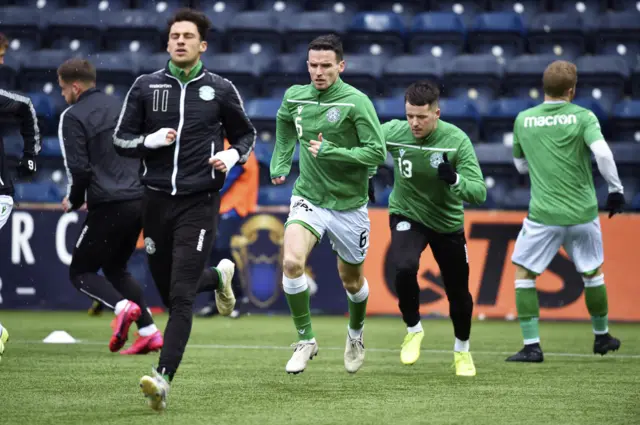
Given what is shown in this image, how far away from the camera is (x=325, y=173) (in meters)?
7.71

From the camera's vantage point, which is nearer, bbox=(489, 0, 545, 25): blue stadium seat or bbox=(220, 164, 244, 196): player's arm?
bbox=(220, 164, 244, 196): player's arm

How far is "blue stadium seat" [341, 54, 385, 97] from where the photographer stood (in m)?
16.3

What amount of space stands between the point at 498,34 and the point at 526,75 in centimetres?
95

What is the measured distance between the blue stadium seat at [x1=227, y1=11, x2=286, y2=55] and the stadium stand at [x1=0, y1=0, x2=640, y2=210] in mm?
20

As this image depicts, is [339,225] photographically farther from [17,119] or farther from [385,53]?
[385,53]

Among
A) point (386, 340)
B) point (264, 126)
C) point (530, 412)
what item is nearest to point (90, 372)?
point (530, 412)

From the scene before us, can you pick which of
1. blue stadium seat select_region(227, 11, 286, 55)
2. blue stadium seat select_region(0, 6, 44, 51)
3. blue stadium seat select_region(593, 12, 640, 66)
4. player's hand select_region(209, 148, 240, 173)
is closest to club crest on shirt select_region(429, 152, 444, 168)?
player's hand select_region(209, 148, 240, 173)

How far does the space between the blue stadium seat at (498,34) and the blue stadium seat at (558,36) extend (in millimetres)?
202

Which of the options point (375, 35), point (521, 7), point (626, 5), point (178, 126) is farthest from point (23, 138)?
point (626, 5)

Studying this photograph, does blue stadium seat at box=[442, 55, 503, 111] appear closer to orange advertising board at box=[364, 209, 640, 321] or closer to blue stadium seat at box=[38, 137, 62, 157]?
orange advertising board at box=[364, 209, 640, 321]

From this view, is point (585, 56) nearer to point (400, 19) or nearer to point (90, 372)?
point (400, 19)

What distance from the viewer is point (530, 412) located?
5.96m

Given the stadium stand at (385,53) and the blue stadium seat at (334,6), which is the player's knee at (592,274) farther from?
the blue stadium seat at (334,6)

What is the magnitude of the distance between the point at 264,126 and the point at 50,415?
10.6 m
